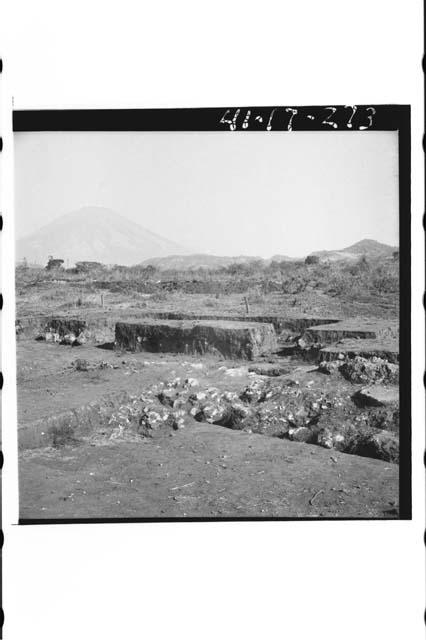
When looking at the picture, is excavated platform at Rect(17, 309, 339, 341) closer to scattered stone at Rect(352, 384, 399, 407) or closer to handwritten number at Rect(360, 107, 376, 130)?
scattered stone at Rect(352, 384, 399, 407)

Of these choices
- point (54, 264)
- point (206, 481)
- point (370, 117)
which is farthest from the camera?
point (54, 264)

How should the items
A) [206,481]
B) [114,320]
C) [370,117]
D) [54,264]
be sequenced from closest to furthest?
[370,117], [206,481], [54,264], [114,320]

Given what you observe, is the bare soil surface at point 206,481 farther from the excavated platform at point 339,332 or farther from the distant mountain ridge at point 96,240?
the distant mountain ridge at point 96,240

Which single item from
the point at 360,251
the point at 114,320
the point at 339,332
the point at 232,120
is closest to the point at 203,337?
the point at 114,320

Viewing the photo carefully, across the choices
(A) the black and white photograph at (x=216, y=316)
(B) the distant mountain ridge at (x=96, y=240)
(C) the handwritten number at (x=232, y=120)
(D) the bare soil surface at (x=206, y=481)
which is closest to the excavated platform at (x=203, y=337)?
(A) the black and white photograph at (x=216, y=316)

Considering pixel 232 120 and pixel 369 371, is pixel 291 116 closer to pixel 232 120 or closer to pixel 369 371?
pixel 232 120

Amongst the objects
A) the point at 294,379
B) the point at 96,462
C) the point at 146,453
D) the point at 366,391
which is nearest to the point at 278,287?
the point at 294,379
